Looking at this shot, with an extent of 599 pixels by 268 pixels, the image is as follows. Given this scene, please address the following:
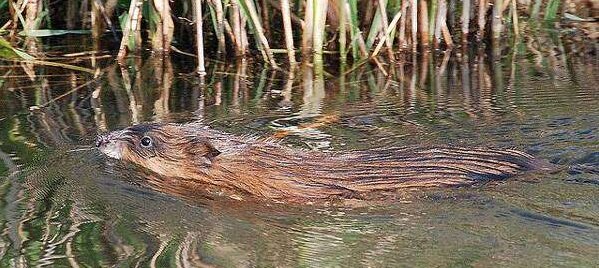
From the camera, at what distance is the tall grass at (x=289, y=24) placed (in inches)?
231

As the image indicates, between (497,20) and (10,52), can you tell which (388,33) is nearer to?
(497,20)

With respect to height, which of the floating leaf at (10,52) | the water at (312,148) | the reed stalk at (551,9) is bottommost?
the water at (312,148)

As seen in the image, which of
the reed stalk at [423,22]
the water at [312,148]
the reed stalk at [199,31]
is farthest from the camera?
the reed stalk at [423,22]

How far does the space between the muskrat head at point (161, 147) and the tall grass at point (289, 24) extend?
1457 mm

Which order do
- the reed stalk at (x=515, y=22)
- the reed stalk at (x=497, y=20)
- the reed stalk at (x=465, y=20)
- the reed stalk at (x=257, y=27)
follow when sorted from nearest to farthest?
the reed stalk at (x=257, y=27)
the reed stalk at (x=465, y=20)
the reed stalk at (x=497, y=20)
the reed stalk at (x=515, y=22)

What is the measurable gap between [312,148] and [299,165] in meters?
0.55

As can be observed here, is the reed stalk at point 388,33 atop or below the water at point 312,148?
atop

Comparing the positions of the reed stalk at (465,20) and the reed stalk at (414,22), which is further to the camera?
the reed stalk at (465,20)

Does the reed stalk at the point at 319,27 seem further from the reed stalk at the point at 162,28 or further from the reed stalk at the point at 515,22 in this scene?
the reed stalk at the point at 515,22

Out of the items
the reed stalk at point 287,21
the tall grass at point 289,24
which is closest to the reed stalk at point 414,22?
the tall grass at point 289,24

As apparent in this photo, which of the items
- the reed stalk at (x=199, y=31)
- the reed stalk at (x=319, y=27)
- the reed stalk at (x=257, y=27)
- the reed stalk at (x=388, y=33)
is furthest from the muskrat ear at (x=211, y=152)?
the reed stalk at (x=388, y=33)

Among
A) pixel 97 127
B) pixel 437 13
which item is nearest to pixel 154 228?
pixel 97 127

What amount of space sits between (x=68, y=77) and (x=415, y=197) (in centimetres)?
277

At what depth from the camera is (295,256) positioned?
311cm
